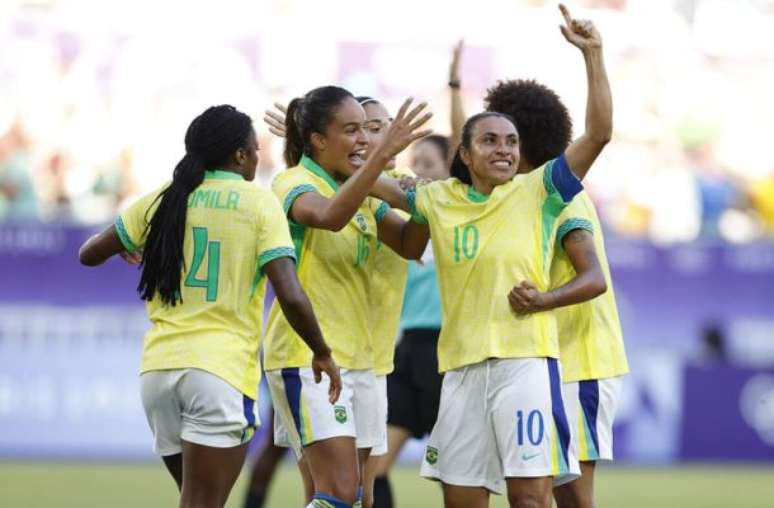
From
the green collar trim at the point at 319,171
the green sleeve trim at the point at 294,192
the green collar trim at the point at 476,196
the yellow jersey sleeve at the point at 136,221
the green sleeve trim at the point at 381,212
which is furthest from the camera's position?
the green sleeve trim at the point at 381,212

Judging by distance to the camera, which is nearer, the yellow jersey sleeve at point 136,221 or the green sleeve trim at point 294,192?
the yellow jersey sleeve at point 136,221

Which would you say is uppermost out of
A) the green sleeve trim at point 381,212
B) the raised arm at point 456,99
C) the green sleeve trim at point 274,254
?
the raised arm at point 456,99

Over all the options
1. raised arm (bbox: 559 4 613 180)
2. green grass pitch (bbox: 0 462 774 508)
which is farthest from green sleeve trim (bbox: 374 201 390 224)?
green grass pitch (bbox: 0 462 774 508)

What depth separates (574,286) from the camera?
6.89 meters

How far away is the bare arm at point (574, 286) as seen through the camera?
6723 mm

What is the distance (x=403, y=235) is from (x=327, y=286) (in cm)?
44

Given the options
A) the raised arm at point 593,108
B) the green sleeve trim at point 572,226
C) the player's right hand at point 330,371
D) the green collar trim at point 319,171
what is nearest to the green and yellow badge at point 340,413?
the player's right hand at point 330,371

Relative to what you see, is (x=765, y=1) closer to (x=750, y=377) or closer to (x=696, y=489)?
(x=750, y=377)

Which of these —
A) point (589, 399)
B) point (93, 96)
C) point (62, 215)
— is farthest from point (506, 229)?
point (93, 96)

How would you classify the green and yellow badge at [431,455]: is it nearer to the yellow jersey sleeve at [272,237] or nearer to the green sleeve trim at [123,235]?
the yellow jersey sleeve at [272,237]

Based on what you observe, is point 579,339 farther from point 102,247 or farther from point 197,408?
point 102,247

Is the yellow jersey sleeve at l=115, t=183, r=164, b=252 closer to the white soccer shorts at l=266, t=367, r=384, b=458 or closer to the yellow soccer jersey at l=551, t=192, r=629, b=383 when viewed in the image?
the white soccer shorts at l=266, t=367, r=384, b=458


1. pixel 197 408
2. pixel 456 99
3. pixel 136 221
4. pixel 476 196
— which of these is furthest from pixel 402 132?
pixel 456 99

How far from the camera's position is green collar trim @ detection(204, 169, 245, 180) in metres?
6.71
